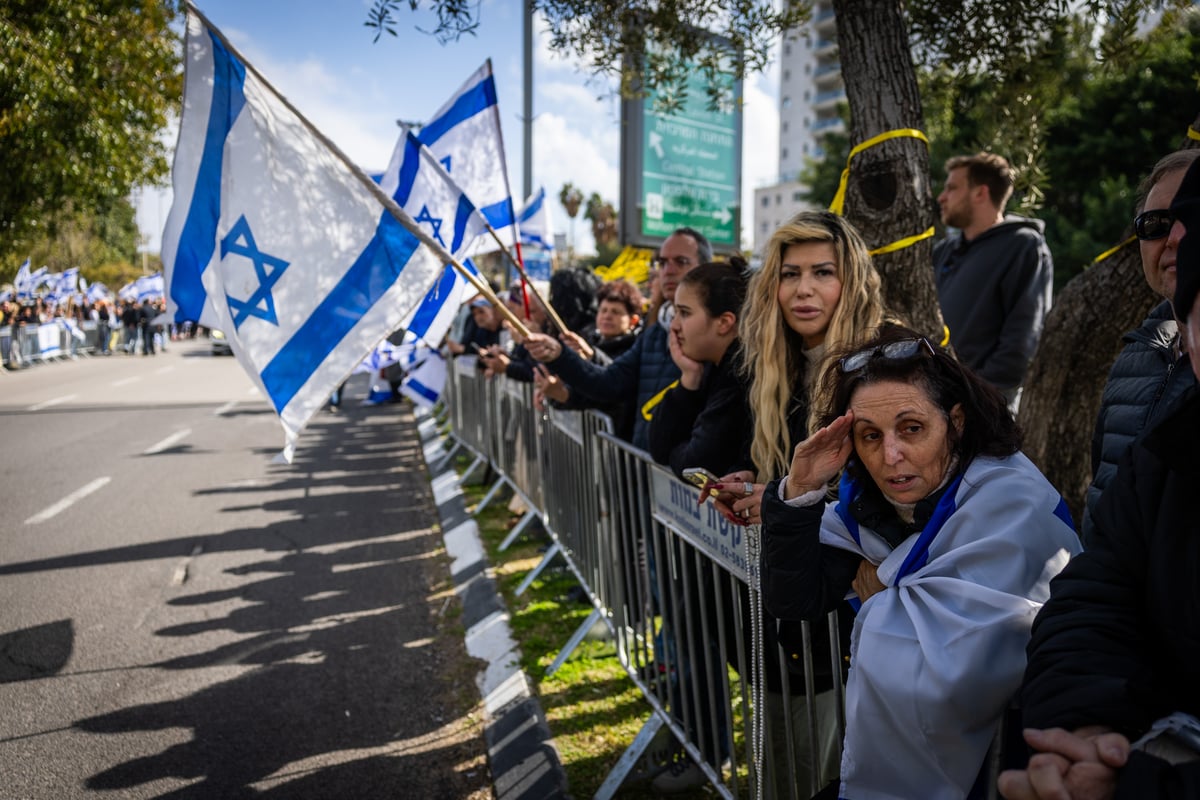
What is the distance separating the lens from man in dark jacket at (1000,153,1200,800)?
1204mm

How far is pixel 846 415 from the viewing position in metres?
1.92

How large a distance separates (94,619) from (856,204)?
492cm

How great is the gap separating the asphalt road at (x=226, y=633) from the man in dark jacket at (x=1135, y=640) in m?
2.50

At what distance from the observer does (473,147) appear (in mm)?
5641

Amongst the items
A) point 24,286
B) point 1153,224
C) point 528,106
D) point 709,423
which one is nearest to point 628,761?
point 709,423

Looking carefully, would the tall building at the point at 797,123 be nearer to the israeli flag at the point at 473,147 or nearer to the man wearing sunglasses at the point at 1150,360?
the israeli flag at the point at 473,147

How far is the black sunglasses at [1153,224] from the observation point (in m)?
1.91

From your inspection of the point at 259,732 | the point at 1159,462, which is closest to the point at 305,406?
the point at 259,732

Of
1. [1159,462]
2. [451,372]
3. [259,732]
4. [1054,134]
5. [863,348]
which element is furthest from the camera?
[1054,134]

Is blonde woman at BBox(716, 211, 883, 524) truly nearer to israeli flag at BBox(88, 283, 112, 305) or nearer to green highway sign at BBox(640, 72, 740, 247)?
green highway sign at BBox(640, 72, 740, 247)

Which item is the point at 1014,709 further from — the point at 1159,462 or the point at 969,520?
the point at 1159,462

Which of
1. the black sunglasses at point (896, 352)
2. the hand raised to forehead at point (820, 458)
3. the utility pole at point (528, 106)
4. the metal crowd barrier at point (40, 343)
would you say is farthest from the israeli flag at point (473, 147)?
the metal crowd barrier at point (40, 343)

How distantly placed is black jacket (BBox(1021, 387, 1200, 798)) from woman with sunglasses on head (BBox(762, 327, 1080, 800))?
15cm

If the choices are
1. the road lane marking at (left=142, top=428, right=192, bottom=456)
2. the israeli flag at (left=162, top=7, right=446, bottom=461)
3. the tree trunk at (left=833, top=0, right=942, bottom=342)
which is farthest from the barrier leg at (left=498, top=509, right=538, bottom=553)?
the road lane marking at (left=142, top=428, right=192, bottom=456)
